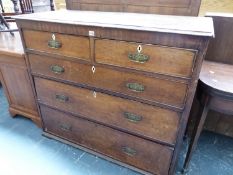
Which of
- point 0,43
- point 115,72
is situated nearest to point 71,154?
point 115,72

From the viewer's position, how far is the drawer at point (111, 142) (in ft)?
3.98

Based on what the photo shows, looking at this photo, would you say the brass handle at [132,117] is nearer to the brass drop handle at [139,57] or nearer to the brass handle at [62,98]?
the brass drop handle at [139,57]

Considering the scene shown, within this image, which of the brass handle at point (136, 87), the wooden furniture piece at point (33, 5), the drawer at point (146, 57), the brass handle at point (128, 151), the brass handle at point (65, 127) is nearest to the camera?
the drawer at point (146, 57)

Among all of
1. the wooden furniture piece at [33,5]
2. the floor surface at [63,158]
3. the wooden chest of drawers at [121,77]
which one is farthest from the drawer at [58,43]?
the wooden furniture piece at [33,5]

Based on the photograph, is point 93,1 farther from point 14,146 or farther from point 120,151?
point 14,146

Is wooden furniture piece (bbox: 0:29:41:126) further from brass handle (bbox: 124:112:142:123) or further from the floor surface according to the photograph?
brass handle (bbox: 124:112:142:123)

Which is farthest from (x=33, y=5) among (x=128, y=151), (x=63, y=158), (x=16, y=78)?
(x=128, y=151)

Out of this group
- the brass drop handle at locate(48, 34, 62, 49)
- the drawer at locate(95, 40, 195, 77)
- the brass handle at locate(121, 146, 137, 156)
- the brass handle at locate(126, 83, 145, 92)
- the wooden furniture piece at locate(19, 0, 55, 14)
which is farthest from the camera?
the wooden furniture piece at locate(19, 0, 55, 14)

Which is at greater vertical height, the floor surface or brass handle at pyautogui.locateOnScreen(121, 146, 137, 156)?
brass handle at pyautogui.locateOnScreen(121, 146, 137, 156)

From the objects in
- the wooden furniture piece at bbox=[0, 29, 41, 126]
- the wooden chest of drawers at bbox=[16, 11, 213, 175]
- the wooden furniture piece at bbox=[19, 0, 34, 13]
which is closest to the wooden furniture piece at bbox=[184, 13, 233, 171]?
the wooden chest of drawers at bbox=[16, 11, 213, 175]

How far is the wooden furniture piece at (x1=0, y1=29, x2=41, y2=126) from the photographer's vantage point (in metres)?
1.48

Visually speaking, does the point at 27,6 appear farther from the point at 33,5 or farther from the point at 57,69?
the point at 57,69

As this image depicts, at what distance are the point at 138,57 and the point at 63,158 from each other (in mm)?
987

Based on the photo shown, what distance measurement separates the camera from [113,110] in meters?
1.20
